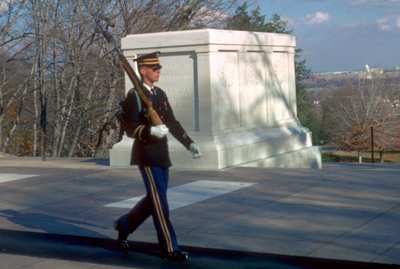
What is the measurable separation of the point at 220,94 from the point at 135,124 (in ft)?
21.1

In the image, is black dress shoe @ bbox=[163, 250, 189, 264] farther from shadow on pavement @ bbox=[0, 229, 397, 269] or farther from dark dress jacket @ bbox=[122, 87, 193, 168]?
dark dress jacket @ bbox=[122, 87, 193, 168]

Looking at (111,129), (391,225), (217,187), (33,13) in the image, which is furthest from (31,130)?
(391,225)

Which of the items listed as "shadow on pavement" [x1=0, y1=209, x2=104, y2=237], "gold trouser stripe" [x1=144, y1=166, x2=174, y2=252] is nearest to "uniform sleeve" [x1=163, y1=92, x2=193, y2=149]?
"gold trouser stripe" [x1=144, y1=166, x2=174, y2=252]

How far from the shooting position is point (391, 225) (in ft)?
26.2

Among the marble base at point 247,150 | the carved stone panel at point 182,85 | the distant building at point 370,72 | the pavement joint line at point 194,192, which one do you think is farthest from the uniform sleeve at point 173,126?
the distant building at point 370,72

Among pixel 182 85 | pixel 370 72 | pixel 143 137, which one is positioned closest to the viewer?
pixel 143 137

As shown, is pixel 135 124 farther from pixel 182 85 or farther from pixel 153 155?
pixel 182 85

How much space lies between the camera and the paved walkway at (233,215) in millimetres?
7312

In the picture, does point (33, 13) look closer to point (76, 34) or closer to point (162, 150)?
point (76, 34)

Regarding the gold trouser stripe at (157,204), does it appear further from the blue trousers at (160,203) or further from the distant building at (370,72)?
the distant building at (370,72)

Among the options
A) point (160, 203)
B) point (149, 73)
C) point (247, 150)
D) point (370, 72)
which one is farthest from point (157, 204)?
point (370, 72)

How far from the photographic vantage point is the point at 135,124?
6949 millimetres

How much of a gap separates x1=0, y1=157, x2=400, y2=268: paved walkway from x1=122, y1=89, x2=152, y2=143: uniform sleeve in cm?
118

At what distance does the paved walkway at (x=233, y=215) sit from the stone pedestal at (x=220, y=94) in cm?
60
